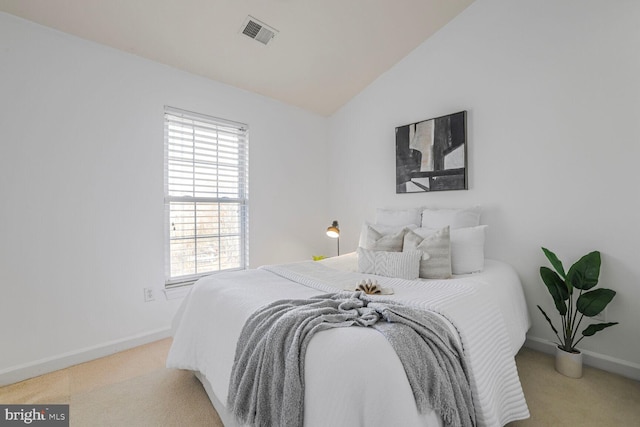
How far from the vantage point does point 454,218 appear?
2479 mm

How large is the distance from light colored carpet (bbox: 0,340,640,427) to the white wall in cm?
28

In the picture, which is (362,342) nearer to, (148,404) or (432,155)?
(148,404)

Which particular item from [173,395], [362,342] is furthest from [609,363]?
[173,395]

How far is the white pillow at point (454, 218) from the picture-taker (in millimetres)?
2457

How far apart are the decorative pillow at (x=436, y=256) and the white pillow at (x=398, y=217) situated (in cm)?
67

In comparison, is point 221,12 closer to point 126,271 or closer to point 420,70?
point 420,70

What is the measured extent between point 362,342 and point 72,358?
2.39 meters

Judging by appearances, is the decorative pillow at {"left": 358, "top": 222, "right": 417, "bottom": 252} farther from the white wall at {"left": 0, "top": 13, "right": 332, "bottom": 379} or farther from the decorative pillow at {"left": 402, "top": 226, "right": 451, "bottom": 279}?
the white wall at {"left": 0, "top": 13, "right": 332, "bottom": 379}

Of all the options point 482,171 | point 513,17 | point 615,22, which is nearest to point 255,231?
point 482,171

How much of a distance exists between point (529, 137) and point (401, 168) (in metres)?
1.12

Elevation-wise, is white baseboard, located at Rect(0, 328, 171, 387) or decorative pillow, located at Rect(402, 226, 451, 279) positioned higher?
decorative pillow, located at Rect(402, 226, 451, 279)

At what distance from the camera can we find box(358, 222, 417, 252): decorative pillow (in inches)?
89.6

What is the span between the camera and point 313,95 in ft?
11.3

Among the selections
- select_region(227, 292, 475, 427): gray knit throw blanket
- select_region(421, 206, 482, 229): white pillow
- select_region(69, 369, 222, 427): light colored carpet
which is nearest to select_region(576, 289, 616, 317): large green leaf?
select_region(421, 206, 482, 229): white pillow
